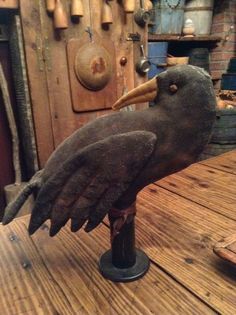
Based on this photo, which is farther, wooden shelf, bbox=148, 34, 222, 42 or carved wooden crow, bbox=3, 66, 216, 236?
wooden shelf, bbox=148, 34, 222, 42

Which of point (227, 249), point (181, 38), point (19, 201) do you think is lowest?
point (227, 249)

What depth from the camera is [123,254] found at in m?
0.49

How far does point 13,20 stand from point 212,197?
1.21 meters

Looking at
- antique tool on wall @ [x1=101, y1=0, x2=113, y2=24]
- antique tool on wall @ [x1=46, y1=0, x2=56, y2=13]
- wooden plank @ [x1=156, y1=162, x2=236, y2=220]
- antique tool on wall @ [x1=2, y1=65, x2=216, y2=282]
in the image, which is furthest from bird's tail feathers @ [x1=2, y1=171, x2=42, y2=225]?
antique tool on wall @ [x1=101, y1=0, x2=113, y2=24]

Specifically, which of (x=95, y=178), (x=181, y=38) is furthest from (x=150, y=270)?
(x=181, y=38)

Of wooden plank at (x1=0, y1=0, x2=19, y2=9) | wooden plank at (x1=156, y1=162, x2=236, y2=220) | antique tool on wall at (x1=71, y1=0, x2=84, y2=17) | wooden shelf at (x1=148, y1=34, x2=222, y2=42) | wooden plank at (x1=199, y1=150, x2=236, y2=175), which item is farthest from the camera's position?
wooden shelf at (x1=148, y1=34, x2=222, y2=42)

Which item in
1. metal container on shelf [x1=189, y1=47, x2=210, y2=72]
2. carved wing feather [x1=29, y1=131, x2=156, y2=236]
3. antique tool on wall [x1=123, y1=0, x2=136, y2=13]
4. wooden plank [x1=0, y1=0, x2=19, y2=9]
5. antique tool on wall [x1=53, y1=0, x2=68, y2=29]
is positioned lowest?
carved wing feather [x1=29, y1=131, x2=156, y2=236]

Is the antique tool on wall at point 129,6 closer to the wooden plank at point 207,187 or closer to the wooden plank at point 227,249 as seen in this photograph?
the wooden plank at point 207,187

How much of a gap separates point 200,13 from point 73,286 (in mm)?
2250

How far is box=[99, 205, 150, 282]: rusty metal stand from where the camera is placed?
1.54 ft

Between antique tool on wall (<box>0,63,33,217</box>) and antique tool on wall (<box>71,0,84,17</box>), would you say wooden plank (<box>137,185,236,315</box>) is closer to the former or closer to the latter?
antique tool on wall (<box>0,63,33,217</box>)

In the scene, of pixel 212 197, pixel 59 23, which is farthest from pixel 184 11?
pixel 212 197

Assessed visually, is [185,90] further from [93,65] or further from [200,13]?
[200,13]

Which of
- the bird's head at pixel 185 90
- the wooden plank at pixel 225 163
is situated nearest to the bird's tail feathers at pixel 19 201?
the bird's head at pixel 185 90
